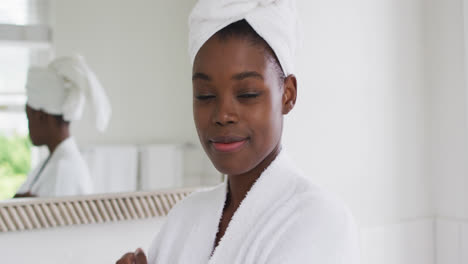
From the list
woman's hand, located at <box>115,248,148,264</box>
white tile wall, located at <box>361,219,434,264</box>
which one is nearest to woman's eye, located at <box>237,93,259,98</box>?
woman's hand, located at <box>115,248,148,264</box>

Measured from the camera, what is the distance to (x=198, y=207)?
2.92 feet

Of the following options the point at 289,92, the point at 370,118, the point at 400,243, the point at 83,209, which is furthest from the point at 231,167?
the point at 400,243

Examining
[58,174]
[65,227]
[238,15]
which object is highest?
[238,15]

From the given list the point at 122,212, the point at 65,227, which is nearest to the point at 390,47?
the point at 122,212

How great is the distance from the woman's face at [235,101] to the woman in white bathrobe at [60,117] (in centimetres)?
57

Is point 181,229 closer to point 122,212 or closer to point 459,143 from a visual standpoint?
point 122,212

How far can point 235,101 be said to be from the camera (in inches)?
28.3

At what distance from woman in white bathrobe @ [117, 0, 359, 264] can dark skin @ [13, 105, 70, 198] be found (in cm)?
58

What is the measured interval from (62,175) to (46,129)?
0.11m

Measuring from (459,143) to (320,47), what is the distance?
0.48m

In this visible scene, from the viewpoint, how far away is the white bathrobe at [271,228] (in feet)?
2.24

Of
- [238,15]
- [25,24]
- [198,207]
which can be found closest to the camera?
[238,15]

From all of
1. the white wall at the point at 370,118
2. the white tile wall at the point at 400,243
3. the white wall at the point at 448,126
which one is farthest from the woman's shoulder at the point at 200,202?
the white wall at the point at 448,126

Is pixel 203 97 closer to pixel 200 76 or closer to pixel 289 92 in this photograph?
pixel 200 76
